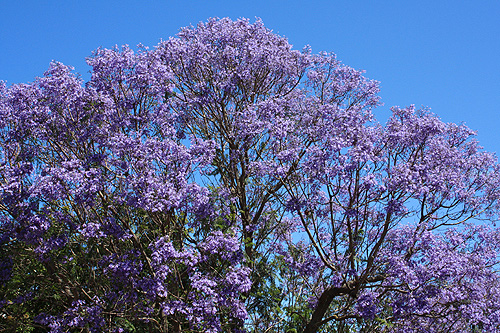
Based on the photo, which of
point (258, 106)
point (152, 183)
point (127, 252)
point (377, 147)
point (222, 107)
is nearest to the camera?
point (152, 183)

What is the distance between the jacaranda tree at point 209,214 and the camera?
9453mm

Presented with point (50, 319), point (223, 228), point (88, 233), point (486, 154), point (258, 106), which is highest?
point (486, 154)

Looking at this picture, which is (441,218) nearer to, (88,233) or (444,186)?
(444,186)

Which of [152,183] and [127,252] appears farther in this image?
[127,252]

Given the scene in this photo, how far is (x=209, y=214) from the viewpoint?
1008 cm

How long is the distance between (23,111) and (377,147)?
793cm

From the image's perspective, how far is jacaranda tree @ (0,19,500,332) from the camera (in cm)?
945

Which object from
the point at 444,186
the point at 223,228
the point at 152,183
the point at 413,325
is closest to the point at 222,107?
the point at 223,228

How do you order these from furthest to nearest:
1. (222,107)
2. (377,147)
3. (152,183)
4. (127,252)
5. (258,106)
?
(222,107) → (258,106) → (377,147) → (127,252) → (152,183)

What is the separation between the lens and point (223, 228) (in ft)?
34.5

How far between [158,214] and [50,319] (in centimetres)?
330

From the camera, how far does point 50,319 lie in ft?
33.7

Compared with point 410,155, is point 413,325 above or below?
below

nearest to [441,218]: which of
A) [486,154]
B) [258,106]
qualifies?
[486,154]
